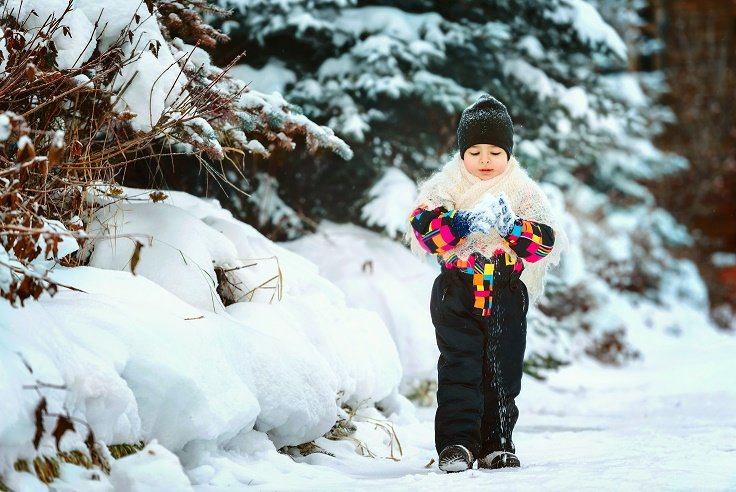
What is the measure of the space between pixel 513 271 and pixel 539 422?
76.3 inches

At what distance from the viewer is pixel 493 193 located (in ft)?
Result: 11.1

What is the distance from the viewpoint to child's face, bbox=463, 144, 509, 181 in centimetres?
347

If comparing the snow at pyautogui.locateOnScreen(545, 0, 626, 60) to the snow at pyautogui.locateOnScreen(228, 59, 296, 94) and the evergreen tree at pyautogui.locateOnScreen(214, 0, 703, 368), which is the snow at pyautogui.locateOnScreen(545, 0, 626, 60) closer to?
the evergreen tree at pyautogui.locateOnScreen(214, 0, 703, 368)

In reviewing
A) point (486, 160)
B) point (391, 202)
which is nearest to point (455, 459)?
point (486, 160)

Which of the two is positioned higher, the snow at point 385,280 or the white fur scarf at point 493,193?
the snow at point 385,280

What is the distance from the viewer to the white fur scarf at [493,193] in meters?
3.29

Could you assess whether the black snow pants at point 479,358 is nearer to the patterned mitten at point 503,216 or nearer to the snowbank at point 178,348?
the patterned mitten at point 503,216

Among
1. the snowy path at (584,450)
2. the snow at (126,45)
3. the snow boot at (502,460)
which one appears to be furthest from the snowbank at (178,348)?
the snow boot at (502,460)

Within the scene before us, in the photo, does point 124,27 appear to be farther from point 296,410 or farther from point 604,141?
point 604,141

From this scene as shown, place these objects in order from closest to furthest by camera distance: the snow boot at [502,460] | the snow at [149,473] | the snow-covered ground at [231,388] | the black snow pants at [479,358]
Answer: the snow at [149,473] < the snow-covered ground at [231,388] < the snow boot at [502,460] < the black snow pants at [479,358]

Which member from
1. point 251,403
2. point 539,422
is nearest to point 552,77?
point 539,422

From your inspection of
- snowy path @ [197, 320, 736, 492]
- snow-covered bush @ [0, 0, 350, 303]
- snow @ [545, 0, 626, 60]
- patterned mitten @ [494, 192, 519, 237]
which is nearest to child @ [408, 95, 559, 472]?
patterned mitten @ [494, 192, 519, 237]

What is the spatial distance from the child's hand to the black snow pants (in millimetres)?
279

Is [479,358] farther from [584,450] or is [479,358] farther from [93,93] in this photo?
A: [93,93]
